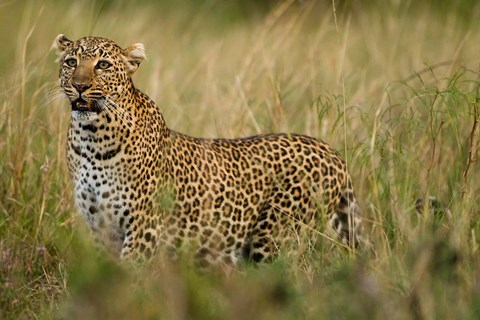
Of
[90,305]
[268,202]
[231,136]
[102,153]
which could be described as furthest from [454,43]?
[90,305]

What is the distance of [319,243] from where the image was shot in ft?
21.5

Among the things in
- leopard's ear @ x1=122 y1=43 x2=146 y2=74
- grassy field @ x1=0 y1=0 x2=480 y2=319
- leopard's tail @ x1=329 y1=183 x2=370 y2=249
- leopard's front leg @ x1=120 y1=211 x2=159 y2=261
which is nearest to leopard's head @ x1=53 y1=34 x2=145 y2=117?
leopard's ear @ x1=122 y1=43 x2=146 y2=74

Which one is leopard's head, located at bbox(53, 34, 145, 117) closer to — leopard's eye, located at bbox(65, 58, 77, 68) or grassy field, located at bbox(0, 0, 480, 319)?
leopard's eye, located at bbox(65, 58, 77, 68)

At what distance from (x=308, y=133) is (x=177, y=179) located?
6.93ft

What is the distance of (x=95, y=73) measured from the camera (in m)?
6.45

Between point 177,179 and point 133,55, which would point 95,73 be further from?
point 177,179

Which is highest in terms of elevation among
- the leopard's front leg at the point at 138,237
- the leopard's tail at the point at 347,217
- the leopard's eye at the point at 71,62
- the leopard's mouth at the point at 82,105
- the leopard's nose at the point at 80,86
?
the leopard's eye at the point at 71,62

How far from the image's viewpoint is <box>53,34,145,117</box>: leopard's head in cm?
637

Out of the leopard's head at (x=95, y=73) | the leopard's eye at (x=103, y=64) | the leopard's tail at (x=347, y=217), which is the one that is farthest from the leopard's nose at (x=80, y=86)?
the leopard's tail at (x=347, y=217)

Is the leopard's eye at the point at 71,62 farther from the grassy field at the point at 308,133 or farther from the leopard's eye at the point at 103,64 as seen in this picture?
the grassy field at the point at 308,133

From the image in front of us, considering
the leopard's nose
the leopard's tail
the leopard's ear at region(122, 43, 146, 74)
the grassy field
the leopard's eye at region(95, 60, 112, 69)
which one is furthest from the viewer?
the leopard's tail

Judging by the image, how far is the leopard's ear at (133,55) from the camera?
670 cm

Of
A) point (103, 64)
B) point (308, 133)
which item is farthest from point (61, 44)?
point (308, 133)

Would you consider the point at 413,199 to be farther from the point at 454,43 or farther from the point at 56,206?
the point at 454,43
